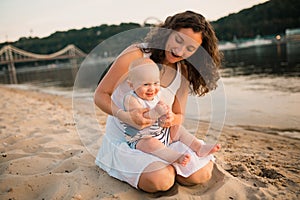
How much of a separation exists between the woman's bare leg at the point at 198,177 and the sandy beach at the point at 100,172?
4 cm

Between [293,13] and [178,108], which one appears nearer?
[178,108]

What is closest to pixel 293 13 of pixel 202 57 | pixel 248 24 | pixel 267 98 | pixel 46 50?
pixel 248 24

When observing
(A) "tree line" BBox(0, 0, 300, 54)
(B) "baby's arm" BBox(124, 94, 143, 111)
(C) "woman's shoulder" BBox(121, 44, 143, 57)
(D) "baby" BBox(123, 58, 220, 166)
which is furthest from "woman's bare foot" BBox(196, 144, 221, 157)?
(A) "tree line" BBox(0, 0, 300, 54)

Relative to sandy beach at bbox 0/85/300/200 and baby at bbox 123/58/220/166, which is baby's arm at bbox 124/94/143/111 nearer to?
baby at bbox 123/58/220/166

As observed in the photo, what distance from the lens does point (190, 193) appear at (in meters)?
1.67

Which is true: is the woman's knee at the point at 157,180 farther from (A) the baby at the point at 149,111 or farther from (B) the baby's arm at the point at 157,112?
(B) the baby's arm at the point at 157,112

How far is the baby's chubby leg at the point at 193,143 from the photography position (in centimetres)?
177

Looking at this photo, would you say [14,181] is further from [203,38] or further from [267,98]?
[267,98]

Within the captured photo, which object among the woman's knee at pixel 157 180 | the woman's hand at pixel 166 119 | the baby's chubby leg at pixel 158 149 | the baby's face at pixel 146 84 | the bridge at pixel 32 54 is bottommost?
the bridge at pixel 32 54

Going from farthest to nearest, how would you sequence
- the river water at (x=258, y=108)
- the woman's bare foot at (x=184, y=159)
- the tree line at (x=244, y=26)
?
the tree line at (x=244, y=26), the river water at (x=258, y=108), the woman's bare foot at (x=184, y=159)

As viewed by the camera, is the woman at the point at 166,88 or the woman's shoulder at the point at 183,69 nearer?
the woman at the point at 166,88

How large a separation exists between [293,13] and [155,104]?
6306 cm

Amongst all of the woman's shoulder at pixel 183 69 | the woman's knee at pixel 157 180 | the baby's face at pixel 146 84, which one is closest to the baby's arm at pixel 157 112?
the baby's face at pixel 146 84

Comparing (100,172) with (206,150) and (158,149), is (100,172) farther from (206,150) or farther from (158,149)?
(206,150)
